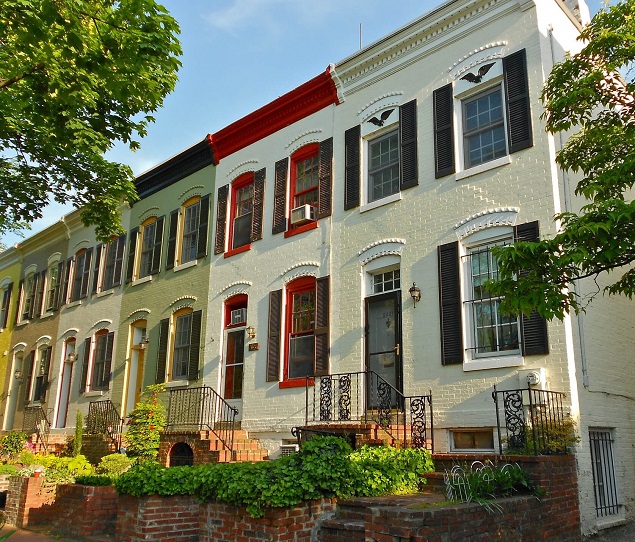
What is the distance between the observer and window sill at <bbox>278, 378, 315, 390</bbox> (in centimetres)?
1299

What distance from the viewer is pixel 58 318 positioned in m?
22.8

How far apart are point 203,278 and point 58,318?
8747 mm

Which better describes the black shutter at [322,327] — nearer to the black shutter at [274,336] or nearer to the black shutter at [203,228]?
Result: the black shutter at [274,336]

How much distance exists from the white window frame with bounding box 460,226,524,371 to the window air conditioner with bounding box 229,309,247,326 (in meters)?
6.21

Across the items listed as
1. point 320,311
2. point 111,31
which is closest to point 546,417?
point 320,311

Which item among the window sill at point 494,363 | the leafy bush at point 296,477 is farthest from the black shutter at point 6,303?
the window sill at point 494,363

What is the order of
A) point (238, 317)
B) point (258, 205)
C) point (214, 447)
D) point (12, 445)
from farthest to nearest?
point (12, 445) < point (258, 205) < point (238, 317) < point (214, 447)

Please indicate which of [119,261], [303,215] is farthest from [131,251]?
[303,215]

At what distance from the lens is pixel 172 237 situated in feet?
59.8

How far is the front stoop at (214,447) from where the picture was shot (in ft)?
41.9

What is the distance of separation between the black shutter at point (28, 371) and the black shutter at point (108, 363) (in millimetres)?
5475

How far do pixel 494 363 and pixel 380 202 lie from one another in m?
4.21

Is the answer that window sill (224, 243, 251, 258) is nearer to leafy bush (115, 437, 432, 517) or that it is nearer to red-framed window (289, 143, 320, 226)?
red-framed window (289, 143, 320, 226)

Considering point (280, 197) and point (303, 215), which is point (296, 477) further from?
point (280, 197)
